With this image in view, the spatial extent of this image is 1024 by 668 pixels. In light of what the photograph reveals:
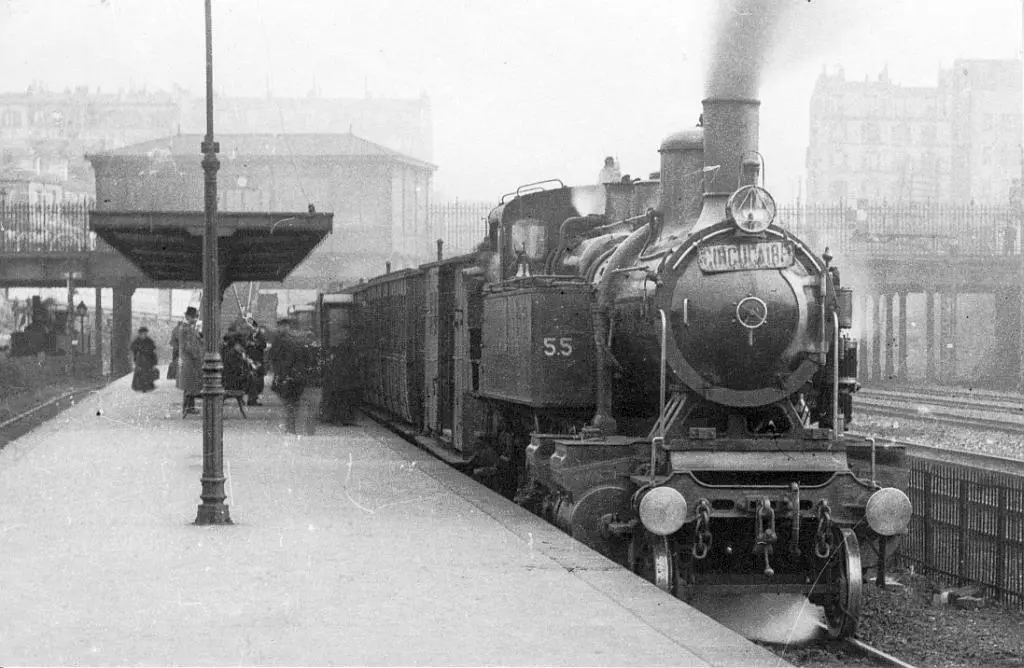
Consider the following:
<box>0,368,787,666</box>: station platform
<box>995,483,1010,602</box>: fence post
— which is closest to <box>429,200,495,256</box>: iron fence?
<box>0,368,787,666</box>: station platform

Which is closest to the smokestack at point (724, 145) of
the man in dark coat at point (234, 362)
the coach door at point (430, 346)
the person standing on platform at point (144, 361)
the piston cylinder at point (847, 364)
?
the piston cylinder at point (847, 364)

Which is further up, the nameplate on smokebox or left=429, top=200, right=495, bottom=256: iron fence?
left=429, top=200, right=495, bottom=256: iron fence

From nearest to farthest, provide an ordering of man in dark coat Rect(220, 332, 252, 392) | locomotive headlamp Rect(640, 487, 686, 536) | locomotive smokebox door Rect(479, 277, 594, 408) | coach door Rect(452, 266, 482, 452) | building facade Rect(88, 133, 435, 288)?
locomotive headlamp Rect(640, 487, 686, 536) < locomotive smokebox door Rect(479, 277, 594, 408) < coach door Rect(452, 266, 482, 452) < man in dark coat Rect(220, 332, 252, 392) < building facade Rect(88, 133, 435, 288)

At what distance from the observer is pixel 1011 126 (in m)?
76.4

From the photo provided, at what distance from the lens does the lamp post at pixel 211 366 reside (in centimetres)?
1123

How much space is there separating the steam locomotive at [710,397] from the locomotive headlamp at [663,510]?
0.01 m

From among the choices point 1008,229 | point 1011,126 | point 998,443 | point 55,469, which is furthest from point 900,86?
point 55,469

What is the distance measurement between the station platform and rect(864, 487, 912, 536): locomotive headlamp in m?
1.61

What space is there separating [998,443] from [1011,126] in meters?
59.7

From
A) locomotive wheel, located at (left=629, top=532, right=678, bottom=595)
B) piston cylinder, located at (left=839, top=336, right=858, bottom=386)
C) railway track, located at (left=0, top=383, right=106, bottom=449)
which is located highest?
piston cylinder, located at (left=839, top=336, right=858, bottom=386)

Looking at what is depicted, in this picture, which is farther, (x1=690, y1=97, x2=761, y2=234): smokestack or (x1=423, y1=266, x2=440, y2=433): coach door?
(x1=423, y1=266, x2=440, y2=433): coach door

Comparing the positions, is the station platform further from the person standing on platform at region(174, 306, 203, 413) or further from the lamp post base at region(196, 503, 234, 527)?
the person standing on platform at region(174, 306, 203, 413)

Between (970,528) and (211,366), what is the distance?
6243 millimetres

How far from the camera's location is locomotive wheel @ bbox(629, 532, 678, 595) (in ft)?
29.9
